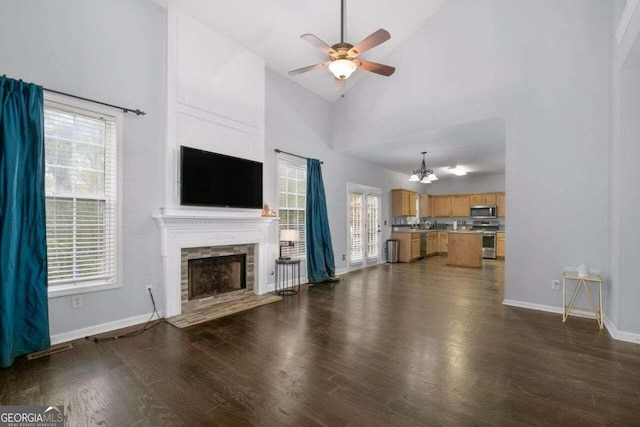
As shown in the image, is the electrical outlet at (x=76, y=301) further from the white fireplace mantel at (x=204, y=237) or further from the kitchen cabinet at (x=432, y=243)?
the kitchen cabinet at (x=432, y=243)

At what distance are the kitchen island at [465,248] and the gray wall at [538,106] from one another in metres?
3.40

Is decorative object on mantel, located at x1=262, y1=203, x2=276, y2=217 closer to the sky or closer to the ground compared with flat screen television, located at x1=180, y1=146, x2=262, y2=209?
closer to the ground

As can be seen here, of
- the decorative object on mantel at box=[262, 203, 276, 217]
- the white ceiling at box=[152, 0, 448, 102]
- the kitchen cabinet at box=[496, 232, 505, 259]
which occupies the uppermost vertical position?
the white ceiling at box=[152, 0, 448, 102]

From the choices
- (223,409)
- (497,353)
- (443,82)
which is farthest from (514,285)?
(223,409)

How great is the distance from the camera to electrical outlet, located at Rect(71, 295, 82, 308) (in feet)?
9.88

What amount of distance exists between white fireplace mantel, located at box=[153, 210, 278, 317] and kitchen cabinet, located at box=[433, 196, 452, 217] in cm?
779

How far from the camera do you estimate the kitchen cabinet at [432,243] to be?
9.80m

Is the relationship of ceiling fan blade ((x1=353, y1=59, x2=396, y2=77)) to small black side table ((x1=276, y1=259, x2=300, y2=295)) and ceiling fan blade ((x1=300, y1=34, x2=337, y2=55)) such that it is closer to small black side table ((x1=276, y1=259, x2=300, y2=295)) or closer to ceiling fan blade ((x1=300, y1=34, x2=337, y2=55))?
ceiling fan blade ((x1=300, y1=34, x2=337, y2=55))

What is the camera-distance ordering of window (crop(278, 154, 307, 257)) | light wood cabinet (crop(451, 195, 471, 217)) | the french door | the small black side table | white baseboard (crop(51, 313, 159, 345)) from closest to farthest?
white baseboard (crop(51, 313, 159, 345))
the small black side table
window (crop(278, 154, 307, 257))
the french door
light wood cabinet (crop(451, 195, 471, 217))

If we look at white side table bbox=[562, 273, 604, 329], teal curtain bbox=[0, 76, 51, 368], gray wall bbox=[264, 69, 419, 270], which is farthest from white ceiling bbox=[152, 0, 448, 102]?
white side table bbox=[562, 273, 604, 329]

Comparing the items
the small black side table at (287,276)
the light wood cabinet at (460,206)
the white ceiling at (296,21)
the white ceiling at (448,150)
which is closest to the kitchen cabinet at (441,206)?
the light wood cabinet at (460,206)

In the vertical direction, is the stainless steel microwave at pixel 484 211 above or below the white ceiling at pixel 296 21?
below

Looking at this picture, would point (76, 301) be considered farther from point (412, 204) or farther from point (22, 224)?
point (412, 204)

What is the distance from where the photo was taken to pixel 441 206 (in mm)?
10742
